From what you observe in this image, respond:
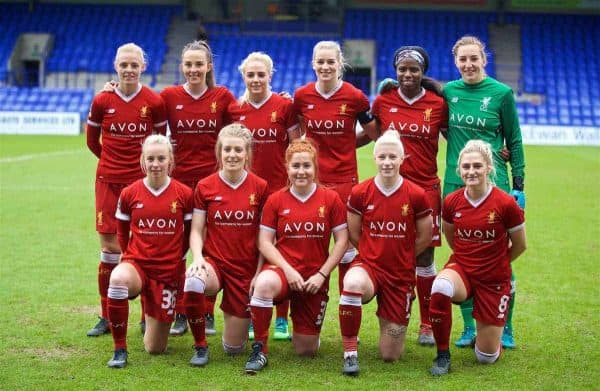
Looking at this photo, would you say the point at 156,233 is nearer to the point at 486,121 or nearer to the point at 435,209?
the point at 435,209

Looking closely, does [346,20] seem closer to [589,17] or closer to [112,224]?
[589,17]

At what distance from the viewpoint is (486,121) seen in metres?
5.80

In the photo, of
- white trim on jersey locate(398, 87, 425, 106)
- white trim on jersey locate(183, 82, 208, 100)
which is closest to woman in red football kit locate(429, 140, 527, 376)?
white trim on jersey locate(398, 87, 425, 106)

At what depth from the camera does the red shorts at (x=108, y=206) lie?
6062 mm

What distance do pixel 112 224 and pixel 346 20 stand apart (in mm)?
26411

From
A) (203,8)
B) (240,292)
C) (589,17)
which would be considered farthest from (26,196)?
(589,17)

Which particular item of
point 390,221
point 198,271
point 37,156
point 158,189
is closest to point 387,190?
point 390,221

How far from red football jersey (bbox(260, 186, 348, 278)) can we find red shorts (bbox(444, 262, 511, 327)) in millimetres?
777

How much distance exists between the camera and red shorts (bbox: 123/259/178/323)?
5.43 meters

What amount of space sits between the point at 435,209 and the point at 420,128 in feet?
1.80

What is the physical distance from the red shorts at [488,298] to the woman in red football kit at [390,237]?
0.31 m

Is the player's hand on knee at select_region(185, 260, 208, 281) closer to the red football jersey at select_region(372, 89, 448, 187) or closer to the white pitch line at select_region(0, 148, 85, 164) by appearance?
the red football jersey at select_region(372, 89, 448, 187)

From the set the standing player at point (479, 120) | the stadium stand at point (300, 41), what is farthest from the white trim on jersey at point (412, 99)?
the stadium stand at point (300, 41)

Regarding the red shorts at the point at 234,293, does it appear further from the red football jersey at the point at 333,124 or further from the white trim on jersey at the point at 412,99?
the white trim on jersey at the point at 412,99
